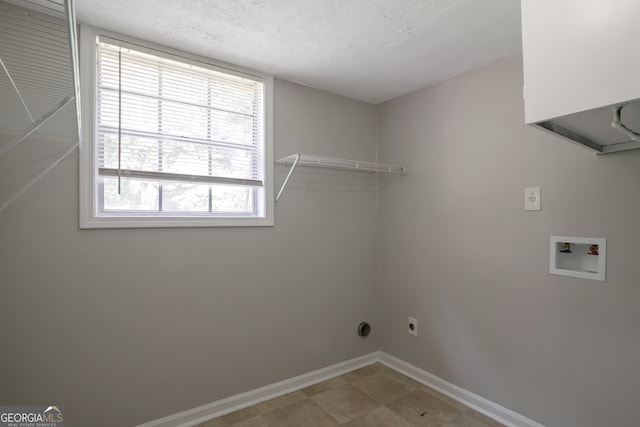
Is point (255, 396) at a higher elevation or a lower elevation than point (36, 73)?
lower

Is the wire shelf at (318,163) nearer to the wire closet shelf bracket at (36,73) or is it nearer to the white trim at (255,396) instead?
the wire closet shelf bracket at (36,73)

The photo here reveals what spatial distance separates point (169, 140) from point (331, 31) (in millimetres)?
1123

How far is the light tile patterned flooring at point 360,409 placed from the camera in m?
1.97

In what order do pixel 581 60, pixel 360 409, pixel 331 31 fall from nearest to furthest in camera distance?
1. pixel 581 60
2. pixel 331 31
3. pixel 360 409

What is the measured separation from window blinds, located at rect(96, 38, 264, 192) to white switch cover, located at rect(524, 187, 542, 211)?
167cm

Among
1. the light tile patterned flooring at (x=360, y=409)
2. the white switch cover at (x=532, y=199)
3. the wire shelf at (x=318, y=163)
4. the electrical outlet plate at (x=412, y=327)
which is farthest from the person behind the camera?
the electrical outlet plate at (x=412, y=327)

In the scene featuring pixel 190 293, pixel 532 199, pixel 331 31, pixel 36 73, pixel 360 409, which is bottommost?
pixel 360 409

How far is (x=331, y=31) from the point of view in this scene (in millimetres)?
1750

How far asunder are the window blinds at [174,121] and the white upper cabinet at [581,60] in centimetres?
167

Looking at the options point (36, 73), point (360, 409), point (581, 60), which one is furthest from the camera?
point (360, 409)

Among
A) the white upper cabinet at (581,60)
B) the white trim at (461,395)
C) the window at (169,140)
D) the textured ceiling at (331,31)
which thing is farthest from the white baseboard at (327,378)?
the textured ceiling at (331,31)

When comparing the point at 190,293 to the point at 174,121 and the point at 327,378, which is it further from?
the point at 327,378

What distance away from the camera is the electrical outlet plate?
8.34ft

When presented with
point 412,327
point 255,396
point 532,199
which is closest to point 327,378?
point 255,396
